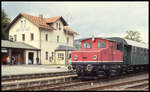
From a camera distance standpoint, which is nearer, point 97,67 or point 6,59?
point 97,67

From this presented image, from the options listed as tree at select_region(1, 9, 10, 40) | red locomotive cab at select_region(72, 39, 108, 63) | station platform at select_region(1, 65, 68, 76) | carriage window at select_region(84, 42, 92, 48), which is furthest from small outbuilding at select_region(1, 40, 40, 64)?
red locomotive cab at select_region(72, 39, 108, 63)

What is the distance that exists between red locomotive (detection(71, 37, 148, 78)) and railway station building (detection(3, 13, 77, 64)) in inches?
835

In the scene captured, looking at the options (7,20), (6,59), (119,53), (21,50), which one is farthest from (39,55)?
(119,53)

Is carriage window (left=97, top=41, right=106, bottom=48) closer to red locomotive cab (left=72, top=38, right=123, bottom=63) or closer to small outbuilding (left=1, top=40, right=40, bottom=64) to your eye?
red locomotive cab (left=72, top=38, right=123, bottom=63)

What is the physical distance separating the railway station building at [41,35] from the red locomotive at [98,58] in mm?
21208

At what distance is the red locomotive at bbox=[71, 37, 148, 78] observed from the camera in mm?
13828

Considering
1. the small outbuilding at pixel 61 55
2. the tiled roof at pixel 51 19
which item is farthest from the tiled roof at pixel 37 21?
the small outbuilding at pixel 61 55

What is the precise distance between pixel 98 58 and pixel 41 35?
24.8m

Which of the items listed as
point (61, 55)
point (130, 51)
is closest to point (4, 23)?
point (61, 55)

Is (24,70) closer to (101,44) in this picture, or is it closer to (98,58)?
(101,44)

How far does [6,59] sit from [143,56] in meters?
19.5

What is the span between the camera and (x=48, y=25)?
3966 cm

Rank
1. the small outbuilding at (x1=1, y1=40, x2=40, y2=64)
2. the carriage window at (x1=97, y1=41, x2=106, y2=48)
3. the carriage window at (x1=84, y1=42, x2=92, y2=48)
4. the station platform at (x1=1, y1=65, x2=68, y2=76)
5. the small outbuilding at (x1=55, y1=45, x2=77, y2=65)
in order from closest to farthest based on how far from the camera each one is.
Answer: the carriage window at (x1=97, y1=41, x2=106, y2=48), the carriage window at (x1=84, y1=42, x2=92, y2=48), the station platform at (x1=1, y1=65, x2=68, y2=76), the small outbuilding at (x1=1, y1=40, x2=40, y2=64), the small outbuilding at (x1=55, y1=45, x2=77, y2=65)

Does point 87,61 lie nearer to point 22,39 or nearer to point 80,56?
point 80,56
